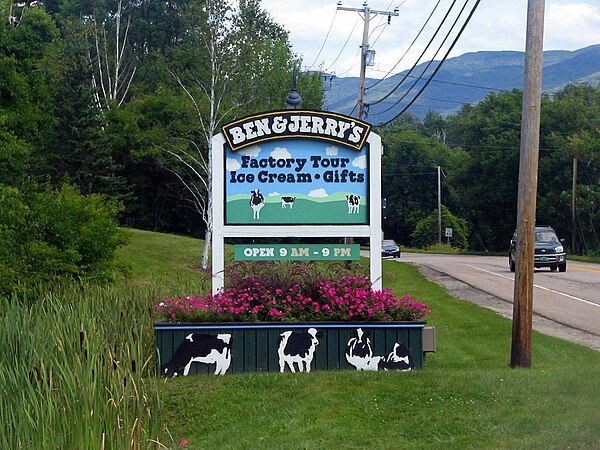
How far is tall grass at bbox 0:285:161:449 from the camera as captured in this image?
301 inches

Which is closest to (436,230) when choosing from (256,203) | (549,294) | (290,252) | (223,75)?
(223,75)

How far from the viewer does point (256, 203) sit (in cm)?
1328

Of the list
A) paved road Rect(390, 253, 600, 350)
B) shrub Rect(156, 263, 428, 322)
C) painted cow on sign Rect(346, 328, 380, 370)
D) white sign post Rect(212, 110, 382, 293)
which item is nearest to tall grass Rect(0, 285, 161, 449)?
shrub Rect(156, 263, 428, 322)

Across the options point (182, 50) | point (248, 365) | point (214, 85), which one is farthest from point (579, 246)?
point (248, 365)

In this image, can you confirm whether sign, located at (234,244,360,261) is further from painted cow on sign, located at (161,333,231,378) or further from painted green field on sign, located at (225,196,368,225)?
painted cow on sign, located at (161,333,231,378)

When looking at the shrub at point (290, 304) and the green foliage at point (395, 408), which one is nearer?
the green foliage at point (395, 408)

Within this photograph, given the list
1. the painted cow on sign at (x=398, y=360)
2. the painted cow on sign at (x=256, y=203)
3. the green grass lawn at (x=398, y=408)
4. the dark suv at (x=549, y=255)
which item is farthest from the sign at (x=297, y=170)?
the dark suv at (x=549, y=255)

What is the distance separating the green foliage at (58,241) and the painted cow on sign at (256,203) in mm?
11393

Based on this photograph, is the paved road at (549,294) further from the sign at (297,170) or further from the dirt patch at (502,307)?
the sign at (297,170)

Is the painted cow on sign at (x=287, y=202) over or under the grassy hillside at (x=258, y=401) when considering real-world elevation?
over

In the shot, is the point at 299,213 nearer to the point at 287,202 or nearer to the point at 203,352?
the point at 287,202

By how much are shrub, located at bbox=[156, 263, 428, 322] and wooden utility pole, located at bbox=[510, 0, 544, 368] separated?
1.25 meters

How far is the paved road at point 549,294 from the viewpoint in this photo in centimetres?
1805

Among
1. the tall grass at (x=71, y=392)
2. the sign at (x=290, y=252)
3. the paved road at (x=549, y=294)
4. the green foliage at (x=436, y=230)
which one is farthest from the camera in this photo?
the green foliage at (x=436, y=230)
